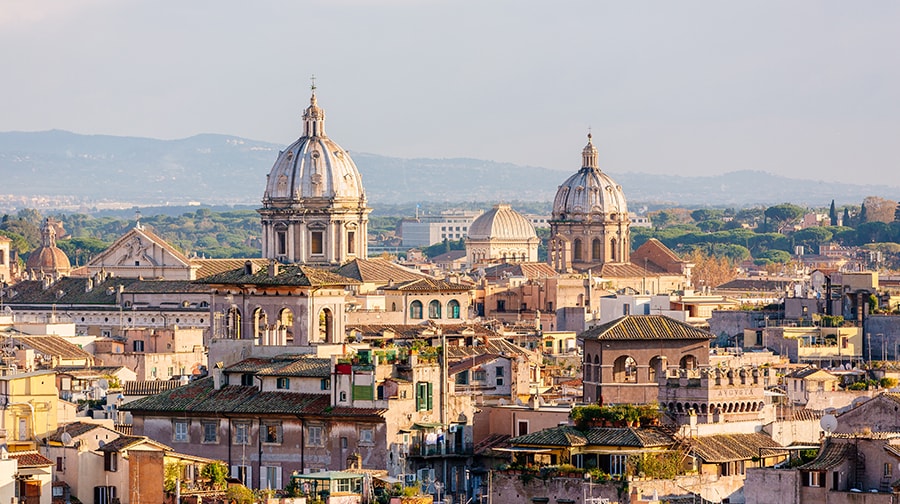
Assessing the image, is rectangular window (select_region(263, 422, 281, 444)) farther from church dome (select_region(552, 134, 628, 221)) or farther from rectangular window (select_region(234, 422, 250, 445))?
church dome (select_region(552, 134, 628, 221))

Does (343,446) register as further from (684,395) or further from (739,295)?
(739,295)

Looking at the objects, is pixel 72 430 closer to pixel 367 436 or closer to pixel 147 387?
pixel 367 436

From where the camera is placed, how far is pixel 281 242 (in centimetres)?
11812

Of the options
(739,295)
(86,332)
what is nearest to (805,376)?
(86,332)

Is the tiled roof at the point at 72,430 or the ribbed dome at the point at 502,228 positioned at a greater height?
the ribbed dome at the point at 502,228

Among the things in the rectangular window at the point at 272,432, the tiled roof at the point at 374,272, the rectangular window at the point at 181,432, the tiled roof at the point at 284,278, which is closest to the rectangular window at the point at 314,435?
the rectangular window at the point at 272,432

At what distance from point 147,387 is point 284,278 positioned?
3.72 meters

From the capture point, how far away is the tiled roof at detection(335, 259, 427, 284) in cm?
10638

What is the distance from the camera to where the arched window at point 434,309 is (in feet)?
300

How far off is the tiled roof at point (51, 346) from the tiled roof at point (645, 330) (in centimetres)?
2378

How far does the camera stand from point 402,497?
42.8 m

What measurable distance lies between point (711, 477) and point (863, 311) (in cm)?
3802

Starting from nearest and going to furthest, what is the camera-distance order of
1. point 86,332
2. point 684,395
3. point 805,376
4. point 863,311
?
1. point 684,395
2. point 805,376
3. point 863,311
4. point 86,332

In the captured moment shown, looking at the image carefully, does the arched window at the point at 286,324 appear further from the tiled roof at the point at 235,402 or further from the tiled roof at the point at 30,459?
the tiled roof at the point at 30,459
